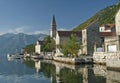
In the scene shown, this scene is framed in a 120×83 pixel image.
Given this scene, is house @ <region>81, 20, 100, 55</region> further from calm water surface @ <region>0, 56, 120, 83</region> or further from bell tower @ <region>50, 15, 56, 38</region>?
bell tower @ <region>50, 15, 56, 38</region>

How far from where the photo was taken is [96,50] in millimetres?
85250

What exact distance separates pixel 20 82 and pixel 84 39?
6413cm

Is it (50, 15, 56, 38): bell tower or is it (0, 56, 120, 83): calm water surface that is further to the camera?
(50, 15, 56, 38): bell tower

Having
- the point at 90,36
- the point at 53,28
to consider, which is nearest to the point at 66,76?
the point at 90,36

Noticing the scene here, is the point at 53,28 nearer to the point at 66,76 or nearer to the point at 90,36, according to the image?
the point at 90,36

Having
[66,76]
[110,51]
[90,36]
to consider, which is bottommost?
[66,76]

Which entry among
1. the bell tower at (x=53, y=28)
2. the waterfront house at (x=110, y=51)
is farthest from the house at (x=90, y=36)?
the bell tower at (x=53, y=28)

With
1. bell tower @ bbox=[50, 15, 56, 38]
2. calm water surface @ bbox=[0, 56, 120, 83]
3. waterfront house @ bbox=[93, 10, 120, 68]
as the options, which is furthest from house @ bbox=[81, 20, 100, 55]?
bell tower @ bbox=[50, 15, 56, 38]

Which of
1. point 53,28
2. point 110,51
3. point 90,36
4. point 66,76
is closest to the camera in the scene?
point 66,76

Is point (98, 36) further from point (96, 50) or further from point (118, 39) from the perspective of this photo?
point (118, 39)

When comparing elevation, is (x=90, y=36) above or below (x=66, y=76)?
above

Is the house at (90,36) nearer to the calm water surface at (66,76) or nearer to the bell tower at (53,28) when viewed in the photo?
the calm water surface at (66,76)

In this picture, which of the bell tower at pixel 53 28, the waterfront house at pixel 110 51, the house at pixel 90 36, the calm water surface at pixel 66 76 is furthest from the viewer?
the bell tower at pixel 53 28

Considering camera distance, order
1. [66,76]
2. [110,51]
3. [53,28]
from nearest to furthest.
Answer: [66,76] → [110,51] → [53,28]
